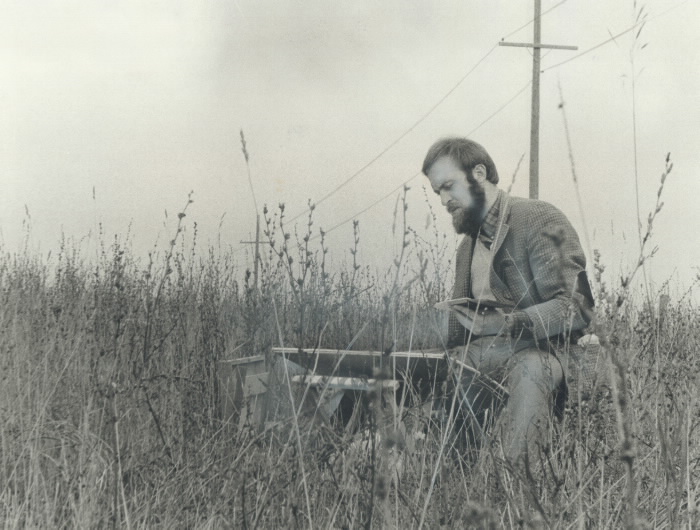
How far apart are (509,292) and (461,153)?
0.75 meters

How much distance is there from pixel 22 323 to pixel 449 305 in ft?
8.61

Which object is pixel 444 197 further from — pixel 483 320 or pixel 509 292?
pixel 483 320

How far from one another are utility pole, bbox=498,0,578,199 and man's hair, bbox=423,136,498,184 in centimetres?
628

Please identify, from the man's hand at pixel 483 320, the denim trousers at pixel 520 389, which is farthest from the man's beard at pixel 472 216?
the denim trousers at pixel 520 389

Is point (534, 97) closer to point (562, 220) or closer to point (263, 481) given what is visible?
point (562, 220)

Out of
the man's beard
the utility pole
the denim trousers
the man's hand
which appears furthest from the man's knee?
the utility pole

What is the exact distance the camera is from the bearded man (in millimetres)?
2488

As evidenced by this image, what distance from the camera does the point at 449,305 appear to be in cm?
269

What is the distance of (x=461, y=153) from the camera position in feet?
11.0

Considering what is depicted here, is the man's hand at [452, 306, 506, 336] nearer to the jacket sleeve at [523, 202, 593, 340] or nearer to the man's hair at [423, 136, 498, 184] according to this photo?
the jacket sleeve at [523, 202, 593, 340]

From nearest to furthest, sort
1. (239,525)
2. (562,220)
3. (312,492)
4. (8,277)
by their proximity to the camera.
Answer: (239,525) < (312,492) < (562,220) < (8,277)

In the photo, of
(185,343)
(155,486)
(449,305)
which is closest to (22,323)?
(185,343)

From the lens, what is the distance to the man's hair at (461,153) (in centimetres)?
336

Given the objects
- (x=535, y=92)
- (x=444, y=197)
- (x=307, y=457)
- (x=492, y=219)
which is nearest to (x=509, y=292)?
(x=492, y=219)
